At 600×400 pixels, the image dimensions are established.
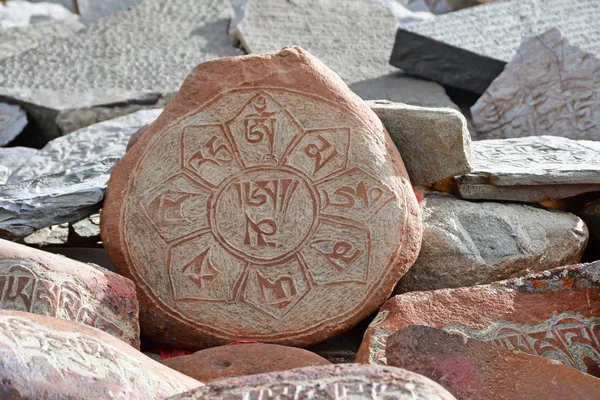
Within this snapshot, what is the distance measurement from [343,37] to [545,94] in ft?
5.85

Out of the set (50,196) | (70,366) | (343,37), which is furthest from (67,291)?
(343,37)

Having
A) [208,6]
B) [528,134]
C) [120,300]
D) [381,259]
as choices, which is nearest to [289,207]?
[381,259]

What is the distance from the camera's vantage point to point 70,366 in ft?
7.61

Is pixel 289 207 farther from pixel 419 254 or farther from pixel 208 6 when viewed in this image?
pixel 208 6

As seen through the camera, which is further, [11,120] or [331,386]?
[11,120]

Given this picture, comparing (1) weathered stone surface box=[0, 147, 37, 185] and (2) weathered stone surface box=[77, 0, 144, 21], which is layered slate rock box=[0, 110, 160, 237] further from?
(2) weathered stone surface box=[77, 0, 144, 21]

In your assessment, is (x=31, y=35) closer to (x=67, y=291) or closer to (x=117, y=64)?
(x=117, y=64)

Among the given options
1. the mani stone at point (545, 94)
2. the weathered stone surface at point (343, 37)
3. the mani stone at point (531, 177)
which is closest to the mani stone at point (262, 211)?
the mani stone at point (531, 177)

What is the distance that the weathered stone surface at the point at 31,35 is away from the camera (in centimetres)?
731

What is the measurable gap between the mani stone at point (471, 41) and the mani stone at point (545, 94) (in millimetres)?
233

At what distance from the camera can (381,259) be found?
Answer: 351 cm

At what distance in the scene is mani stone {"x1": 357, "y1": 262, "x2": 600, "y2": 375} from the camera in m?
3.12

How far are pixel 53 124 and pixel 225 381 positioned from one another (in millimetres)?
4111

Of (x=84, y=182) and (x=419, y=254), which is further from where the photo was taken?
(x=84, y=182)
